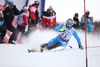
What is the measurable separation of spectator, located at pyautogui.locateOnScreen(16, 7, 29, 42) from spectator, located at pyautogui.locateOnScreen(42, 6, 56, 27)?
0.58 ft

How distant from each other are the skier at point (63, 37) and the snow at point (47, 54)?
0.04 m

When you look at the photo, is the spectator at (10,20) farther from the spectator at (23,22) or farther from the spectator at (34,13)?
the spectator at (34,13)

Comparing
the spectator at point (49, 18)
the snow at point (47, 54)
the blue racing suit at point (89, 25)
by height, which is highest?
the spectator at point (49, 18)

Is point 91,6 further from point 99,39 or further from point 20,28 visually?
point 20,28

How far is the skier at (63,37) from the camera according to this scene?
4027 millimetres

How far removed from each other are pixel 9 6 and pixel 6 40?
36cm

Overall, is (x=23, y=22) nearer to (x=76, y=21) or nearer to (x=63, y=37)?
(x=63, y=37)

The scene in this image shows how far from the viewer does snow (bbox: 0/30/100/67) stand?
4.03 m

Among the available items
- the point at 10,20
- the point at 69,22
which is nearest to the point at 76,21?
the point at 69,22

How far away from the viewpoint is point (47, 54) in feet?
13.3

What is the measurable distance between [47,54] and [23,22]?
0.42m

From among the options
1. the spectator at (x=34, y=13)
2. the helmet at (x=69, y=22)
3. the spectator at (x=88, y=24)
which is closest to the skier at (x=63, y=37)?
the helmet at (x=69, y=22)

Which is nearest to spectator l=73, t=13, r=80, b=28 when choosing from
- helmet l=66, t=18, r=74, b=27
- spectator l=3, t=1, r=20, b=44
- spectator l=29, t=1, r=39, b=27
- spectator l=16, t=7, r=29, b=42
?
helmet l=66, t=18, r=74, b=27

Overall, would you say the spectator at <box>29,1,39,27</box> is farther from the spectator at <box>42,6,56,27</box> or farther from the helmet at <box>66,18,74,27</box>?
the helmet at <box>66,18,74,27</box>
